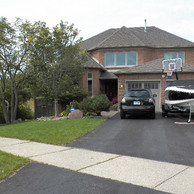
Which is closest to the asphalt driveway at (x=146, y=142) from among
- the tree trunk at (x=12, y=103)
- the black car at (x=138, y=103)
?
the black car at (x=138, y=103)

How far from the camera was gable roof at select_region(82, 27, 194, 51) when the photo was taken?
2434 centimetres

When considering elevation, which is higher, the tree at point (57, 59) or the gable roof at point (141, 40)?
the gable roof at point (141, 40)

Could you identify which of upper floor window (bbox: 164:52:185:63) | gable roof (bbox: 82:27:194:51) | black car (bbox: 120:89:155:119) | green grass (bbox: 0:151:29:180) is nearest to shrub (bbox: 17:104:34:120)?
gable roof (bbox: 82:27:194:51)

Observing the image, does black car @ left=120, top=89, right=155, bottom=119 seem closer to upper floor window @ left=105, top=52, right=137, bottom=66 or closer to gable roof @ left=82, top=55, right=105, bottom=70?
gable roof @ left=82, top=55, right=105, bottom=70

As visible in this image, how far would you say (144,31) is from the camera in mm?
28344

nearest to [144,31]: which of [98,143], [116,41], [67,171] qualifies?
[116,41]

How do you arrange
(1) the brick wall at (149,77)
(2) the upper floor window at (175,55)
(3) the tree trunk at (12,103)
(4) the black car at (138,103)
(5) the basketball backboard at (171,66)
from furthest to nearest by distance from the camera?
(2) the upper floor window at (175,55) → (3) the tree trunk at (12,103) → (1) the brick wall at (149,77) → (5) the basketball backboard at (171,66) → (4) the black car at (138,103)

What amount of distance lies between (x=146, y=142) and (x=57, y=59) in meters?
10.4

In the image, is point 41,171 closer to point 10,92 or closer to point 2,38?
point 2,38

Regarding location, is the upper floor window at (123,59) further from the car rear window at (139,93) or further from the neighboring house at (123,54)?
the car rear window at (139,93)

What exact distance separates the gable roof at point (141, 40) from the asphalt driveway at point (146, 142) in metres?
15.1

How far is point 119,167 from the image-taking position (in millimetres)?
5266

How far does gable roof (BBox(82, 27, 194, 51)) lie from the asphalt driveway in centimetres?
1515

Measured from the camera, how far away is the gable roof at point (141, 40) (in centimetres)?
2434
